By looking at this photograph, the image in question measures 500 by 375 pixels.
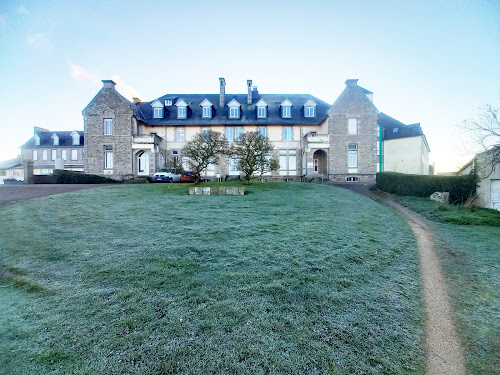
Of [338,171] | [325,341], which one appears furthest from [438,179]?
[325,341]

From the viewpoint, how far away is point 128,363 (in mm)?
2736

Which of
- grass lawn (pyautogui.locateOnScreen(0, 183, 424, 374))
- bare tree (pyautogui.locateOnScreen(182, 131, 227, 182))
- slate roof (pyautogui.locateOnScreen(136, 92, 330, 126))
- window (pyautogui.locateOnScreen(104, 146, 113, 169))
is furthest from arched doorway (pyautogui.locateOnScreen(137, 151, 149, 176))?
grass lawn (pyautogui.locateOnScreen(0, 183, 424, 374))

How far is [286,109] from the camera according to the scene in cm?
2892

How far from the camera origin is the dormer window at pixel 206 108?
94.7 feet

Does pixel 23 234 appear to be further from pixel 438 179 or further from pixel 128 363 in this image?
pixel 438 179

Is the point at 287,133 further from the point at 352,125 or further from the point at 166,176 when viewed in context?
the point at 166,176

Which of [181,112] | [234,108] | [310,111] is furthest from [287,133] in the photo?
[181,112]

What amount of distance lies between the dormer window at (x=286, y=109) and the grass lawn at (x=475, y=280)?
20782 mm

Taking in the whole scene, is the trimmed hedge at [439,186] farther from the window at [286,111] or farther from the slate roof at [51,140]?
the slate roof at [51,140]

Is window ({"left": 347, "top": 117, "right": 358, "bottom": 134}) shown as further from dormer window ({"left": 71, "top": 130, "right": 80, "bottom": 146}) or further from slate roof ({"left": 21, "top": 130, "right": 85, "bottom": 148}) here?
dormer window ({"left": 71, "top": 130, "right": 80, "bottom": 146})

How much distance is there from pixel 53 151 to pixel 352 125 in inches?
1865

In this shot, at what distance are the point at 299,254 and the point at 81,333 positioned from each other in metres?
4.00

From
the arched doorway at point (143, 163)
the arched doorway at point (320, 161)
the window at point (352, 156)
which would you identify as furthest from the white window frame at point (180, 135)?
the window at point (352, 156)

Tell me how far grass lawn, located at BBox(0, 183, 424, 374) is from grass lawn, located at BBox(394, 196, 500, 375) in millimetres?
570
